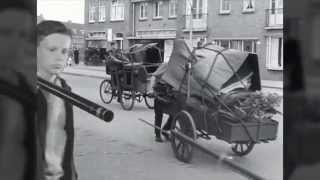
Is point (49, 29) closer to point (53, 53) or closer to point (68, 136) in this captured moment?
point (53, 53)

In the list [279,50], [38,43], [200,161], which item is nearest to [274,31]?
[279,50]

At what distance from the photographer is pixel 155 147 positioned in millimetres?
2766

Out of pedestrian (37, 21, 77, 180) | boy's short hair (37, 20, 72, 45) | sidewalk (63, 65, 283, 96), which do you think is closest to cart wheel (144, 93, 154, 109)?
sidewalk (63, 65, 283, 96)

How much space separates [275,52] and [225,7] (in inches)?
13.8

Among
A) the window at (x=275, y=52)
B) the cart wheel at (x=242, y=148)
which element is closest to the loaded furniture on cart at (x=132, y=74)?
the cart wheel at (x=242, y=148)

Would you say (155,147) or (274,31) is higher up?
(274,31)

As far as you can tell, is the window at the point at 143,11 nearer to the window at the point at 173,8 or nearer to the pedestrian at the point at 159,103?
the window at the point at 173,8

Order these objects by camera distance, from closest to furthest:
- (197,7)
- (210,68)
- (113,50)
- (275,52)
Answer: (275,52) < (197,7) < (113,50) < (210,68)

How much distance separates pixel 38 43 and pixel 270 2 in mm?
1129

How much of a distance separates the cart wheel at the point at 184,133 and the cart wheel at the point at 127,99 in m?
0.27

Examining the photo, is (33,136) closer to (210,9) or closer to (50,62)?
(50,62)

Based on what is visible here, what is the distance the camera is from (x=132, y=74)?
10.5ft

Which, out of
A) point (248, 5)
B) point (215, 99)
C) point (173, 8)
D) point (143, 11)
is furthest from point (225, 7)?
point (215, 99)

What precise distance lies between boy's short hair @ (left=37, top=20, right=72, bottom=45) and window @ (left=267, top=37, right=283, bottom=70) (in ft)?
3.23
